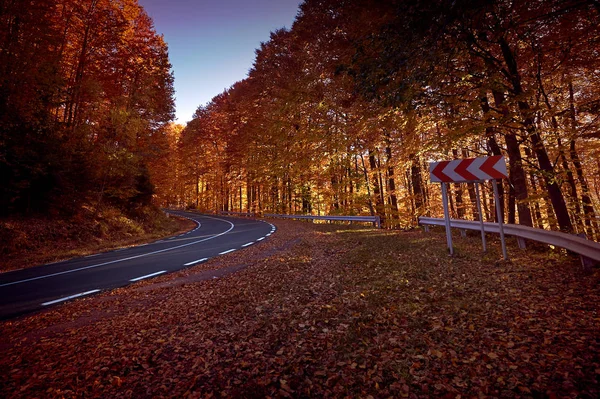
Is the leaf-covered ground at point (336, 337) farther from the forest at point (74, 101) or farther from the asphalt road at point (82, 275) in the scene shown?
the forest at point (74, 101)

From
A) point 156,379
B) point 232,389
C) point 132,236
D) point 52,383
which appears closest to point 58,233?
point 132,236

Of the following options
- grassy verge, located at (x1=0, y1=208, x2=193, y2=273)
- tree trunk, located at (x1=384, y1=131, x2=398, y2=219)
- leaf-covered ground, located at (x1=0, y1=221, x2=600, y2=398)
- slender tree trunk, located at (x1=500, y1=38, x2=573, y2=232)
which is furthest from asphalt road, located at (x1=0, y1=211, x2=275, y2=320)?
slender tree trunk, located at (x1=500, y1=38, x2=573, y2=232)

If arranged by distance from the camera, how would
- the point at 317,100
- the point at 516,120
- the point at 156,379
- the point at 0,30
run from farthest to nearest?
the point at 317,100
the point at 0,30
the point at 516,120
the point at 156,379

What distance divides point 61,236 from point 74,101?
744cm

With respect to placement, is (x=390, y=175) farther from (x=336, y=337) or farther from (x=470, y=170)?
(x=336, y=337)

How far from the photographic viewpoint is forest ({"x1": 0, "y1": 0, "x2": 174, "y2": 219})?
34.7ft

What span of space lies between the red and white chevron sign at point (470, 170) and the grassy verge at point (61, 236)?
13.3 metres

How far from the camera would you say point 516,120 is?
7.03 metres

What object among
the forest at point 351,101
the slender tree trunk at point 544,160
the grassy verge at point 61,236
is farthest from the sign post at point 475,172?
the grassy verge at point 61,236

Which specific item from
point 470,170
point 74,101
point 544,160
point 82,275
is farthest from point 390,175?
point 74,101

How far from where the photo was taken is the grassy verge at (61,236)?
33.1ft

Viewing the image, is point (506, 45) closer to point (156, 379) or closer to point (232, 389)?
point (232, 389)

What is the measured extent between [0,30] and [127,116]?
5.69 m

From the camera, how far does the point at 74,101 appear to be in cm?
1429
